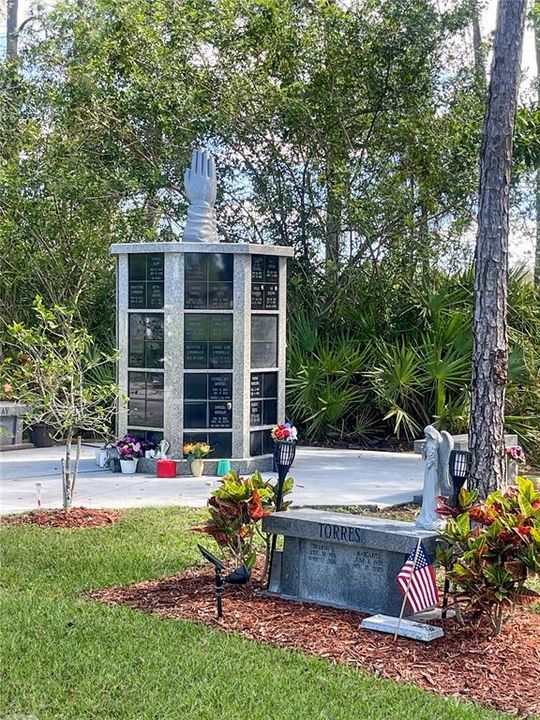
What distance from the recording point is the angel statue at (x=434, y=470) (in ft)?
24.4

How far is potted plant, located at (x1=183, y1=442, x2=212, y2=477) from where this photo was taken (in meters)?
12.5

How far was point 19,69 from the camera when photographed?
20.0m

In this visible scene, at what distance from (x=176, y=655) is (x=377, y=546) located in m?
1.47

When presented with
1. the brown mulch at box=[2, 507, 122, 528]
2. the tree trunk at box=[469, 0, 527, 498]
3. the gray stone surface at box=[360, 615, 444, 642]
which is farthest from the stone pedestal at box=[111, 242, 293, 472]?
the gray stone surface at box=[360, 615, 444, 642]

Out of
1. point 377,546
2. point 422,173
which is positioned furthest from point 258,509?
point 422,173

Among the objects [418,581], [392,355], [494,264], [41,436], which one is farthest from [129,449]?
[418,581]

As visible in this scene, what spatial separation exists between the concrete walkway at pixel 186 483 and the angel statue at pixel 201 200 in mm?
3103

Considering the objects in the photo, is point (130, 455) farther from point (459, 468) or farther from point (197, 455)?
point (459, 468)

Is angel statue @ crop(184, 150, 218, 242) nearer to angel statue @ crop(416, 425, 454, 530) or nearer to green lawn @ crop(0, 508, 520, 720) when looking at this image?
angel statue @ crop(416, 425, 454, 530)

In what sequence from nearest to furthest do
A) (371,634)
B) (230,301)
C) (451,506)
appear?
1. (371,634)
2. (451,506)
3. (230,301)

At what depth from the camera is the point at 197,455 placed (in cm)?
1258

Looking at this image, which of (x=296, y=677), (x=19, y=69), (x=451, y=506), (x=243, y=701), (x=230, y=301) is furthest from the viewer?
(x=19, y=69)

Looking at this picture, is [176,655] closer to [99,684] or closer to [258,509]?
[99,684]

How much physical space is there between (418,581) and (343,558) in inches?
31.1
